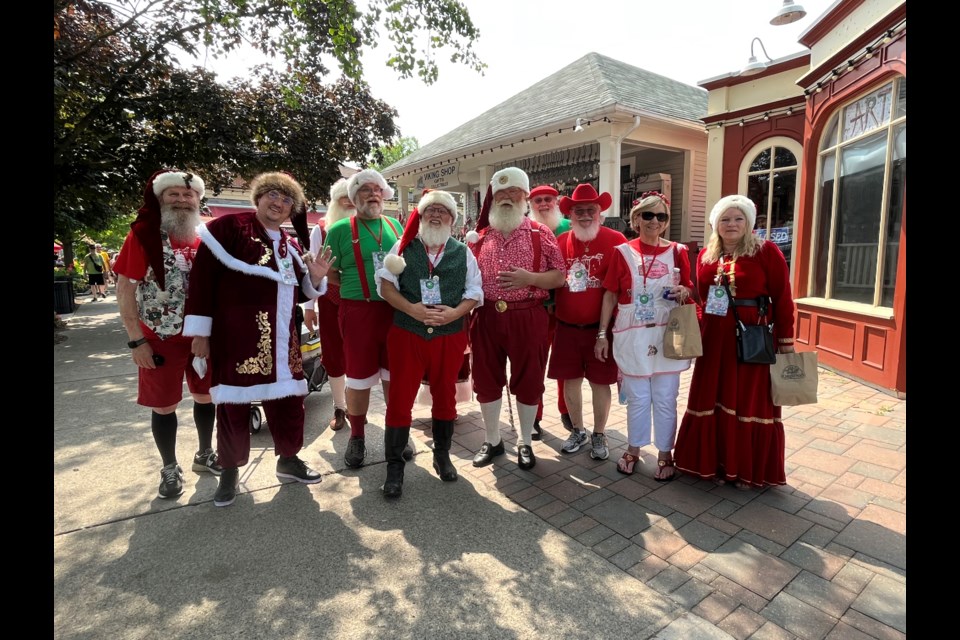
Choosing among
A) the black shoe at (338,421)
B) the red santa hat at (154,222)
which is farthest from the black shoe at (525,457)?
the red santa hat at (154,222)

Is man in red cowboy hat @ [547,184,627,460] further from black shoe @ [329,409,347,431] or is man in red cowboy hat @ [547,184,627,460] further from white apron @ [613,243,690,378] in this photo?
black shoe @ [329,409,347,431]

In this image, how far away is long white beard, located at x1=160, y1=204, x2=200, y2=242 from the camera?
3184mm

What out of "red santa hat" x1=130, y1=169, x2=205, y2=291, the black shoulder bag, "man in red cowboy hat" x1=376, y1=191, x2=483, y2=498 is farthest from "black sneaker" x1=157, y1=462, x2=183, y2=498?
the black shoulder bag

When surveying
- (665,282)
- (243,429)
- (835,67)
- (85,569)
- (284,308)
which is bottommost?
(85,569)

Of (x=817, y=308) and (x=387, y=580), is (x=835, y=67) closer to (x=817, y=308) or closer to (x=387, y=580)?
(x=817, y=308)

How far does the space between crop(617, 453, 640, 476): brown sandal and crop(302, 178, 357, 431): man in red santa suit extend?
220 cm

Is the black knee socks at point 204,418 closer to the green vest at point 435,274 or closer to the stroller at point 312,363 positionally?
the stroller at point 312,363

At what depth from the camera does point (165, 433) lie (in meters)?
3.26

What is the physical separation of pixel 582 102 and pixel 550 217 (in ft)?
21.0

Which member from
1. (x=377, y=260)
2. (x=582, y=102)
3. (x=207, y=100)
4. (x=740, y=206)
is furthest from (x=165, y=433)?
(x=582, y=102)
